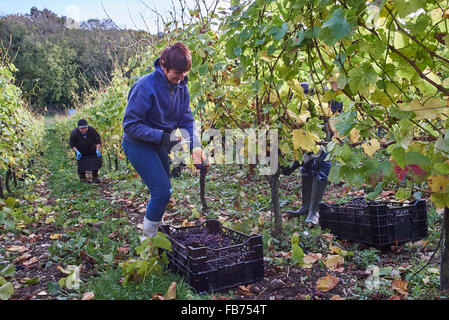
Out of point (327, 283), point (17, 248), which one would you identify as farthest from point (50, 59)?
point (327, 283)

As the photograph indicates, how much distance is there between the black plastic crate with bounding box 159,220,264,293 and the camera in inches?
94.9

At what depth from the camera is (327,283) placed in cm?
248

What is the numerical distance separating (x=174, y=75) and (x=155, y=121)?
42 cm

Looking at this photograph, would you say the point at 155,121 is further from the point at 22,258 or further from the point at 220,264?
the point at 22,258

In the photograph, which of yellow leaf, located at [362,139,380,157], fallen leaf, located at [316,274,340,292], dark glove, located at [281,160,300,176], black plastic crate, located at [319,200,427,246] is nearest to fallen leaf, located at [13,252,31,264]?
fallen leaf, located at [316,274,340,292]

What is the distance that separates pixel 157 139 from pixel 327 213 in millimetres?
1757

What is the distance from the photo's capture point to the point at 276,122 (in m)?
3.05

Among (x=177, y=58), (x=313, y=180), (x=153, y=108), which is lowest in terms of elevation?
(x=313, y=180)

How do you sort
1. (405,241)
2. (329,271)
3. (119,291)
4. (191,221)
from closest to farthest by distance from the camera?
(119,291) → (329,271) → (405,241) → (191,221)

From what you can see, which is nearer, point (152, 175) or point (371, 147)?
point (371, 147)
